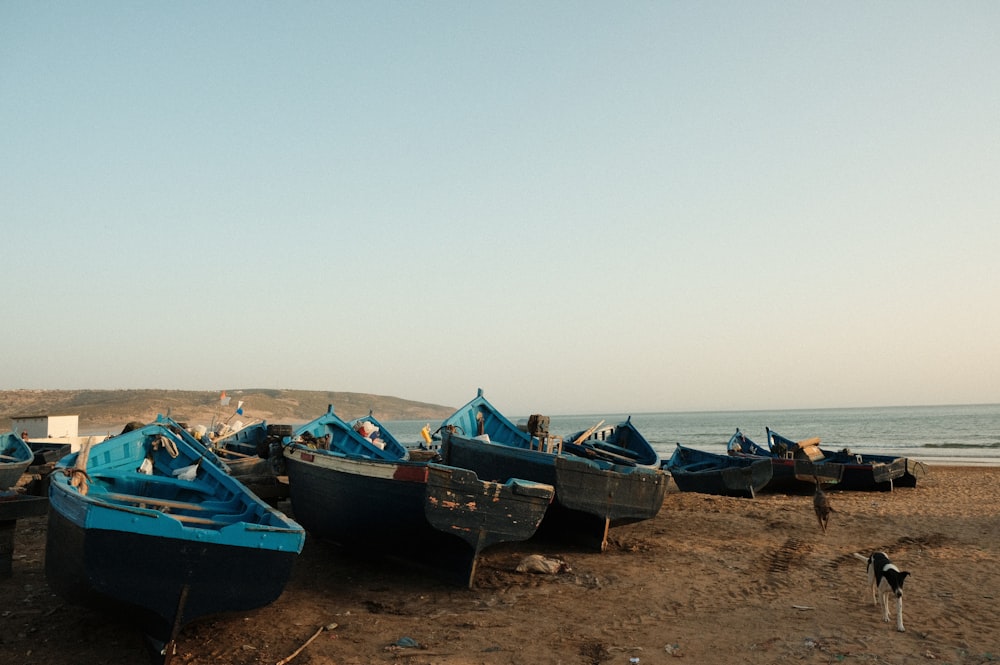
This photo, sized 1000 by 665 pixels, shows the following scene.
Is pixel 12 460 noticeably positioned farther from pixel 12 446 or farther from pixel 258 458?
pixel 258 458

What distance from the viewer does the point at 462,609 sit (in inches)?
287

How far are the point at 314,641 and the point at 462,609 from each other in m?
1.72

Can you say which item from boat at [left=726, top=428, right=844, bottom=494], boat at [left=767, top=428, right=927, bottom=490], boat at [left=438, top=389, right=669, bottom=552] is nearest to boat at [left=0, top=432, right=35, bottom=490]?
boat at [left=438, top=389, right=669, bottom=552]

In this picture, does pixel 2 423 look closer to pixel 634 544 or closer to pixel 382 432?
pixel 382 432

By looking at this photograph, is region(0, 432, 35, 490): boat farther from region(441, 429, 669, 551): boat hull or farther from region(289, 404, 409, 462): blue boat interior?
region(441, 429, 669, 551): boat hull

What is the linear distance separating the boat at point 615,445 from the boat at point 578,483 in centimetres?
231

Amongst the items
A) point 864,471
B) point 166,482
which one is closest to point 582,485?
point 166,482

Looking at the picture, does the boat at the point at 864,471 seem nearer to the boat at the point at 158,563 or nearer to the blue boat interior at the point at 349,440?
the blue boat interior at the point at 349,440

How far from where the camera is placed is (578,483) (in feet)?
31.6

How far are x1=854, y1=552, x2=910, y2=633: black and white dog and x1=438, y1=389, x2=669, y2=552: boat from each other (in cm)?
340

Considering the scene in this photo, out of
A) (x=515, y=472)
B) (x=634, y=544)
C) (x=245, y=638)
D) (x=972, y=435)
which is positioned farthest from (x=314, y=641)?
(x=972, y=435)

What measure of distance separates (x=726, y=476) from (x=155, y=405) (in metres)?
94.3

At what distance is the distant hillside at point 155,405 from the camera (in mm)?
83625

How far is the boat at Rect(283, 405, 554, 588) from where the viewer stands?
7.62m
